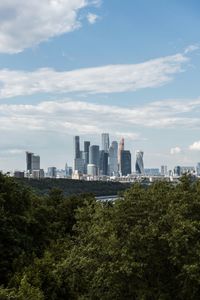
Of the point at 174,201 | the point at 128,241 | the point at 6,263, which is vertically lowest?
the point at 6,263

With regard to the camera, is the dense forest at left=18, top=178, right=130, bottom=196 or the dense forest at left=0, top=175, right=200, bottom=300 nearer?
the dense forest at left=0, top=175, right=200, bottom=300

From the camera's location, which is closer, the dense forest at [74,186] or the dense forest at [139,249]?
the dense forest at [139,249]

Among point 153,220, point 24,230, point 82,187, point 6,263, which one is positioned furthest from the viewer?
point 82,187

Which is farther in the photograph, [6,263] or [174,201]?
[6,263]

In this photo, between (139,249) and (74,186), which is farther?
(74,186)

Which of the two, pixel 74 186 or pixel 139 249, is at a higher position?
pixel 74 186

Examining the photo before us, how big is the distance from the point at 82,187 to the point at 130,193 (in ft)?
383

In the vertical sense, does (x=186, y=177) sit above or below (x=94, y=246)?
above

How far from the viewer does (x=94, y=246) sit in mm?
30297

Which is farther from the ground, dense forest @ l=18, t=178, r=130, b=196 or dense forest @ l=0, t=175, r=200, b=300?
dense forest @ l=18, t=178, r=130, b=196

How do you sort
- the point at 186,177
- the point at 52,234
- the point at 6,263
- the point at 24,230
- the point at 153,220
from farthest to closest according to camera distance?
the point at 52,234 → the point at 24,230 → the point at 6,263 → the point at 186,177 → the point at 153,220

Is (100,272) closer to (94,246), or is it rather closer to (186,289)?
(94,246)

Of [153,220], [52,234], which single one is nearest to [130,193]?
[153,220]

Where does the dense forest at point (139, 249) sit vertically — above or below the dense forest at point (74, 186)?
below
